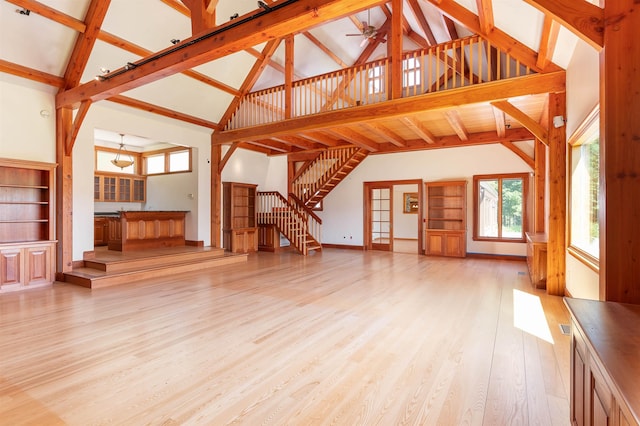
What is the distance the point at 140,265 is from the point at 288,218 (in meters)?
4.10

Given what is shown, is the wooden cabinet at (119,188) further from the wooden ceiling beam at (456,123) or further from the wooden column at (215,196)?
the wooden ceiling beam at (456,123)

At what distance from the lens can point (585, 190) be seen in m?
3.88

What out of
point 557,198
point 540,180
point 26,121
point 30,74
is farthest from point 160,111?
point 540,180

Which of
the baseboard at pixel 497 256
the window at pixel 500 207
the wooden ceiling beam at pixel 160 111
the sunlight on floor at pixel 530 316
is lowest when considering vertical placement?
the sunlight on floor at pixel 530 316

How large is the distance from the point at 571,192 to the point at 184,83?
703 centimetres

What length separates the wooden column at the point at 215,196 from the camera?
830cm

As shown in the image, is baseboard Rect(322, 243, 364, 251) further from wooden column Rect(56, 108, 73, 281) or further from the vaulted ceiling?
wooden column Rect(56, 108, 73, 281)

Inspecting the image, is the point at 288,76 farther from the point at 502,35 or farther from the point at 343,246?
the point at 343,246

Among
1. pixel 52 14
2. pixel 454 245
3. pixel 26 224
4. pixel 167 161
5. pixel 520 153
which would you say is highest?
pixel 52 14

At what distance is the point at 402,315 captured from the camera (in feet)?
12.4

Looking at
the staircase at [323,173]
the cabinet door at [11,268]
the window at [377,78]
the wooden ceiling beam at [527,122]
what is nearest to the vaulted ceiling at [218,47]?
the wooden ceiling beam at [527,122]

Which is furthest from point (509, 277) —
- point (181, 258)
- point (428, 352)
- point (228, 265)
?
point (181, 258)

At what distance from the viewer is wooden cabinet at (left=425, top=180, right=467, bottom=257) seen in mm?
8492

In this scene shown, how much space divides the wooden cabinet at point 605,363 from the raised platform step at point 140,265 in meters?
5.92
